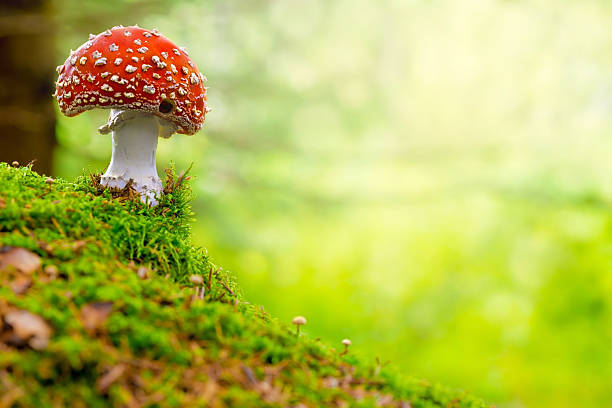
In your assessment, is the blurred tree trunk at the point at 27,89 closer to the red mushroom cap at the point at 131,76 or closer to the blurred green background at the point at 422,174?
the blurred green background at the point at 422,174

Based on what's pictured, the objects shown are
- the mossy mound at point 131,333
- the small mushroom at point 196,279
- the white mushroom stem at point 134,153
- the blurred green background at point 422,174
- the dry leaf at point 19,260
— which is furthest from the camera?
the blurred green background at point 422,174

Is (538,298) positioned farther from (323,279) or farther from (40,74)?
(40,74)

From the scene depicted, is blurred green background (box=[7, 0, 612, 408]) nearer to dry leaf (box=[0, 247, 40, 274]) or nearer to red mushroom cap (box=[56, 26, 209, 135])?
red mushroom cap (box=[56, 26, 209, 135])

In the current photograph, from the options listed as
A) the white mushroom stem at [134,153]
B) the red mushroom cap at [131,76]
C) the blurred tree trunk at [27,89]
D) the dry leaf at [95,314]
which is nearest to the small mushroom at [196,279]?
the dry leaf at [95,314]

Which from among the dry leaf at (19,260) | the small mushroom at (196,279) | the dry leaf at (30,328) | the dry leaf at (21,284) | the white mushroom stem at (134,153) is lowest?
the dry leaf at (30,328)

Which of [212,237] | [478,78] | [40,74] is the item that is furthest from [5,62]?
[478,78]

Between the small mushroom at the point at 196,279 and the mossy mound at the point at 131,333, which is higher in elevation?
the small mushroom at the point at 196,279

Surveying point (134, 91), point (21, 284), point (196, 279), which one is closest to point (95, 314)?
point (21, 284)
